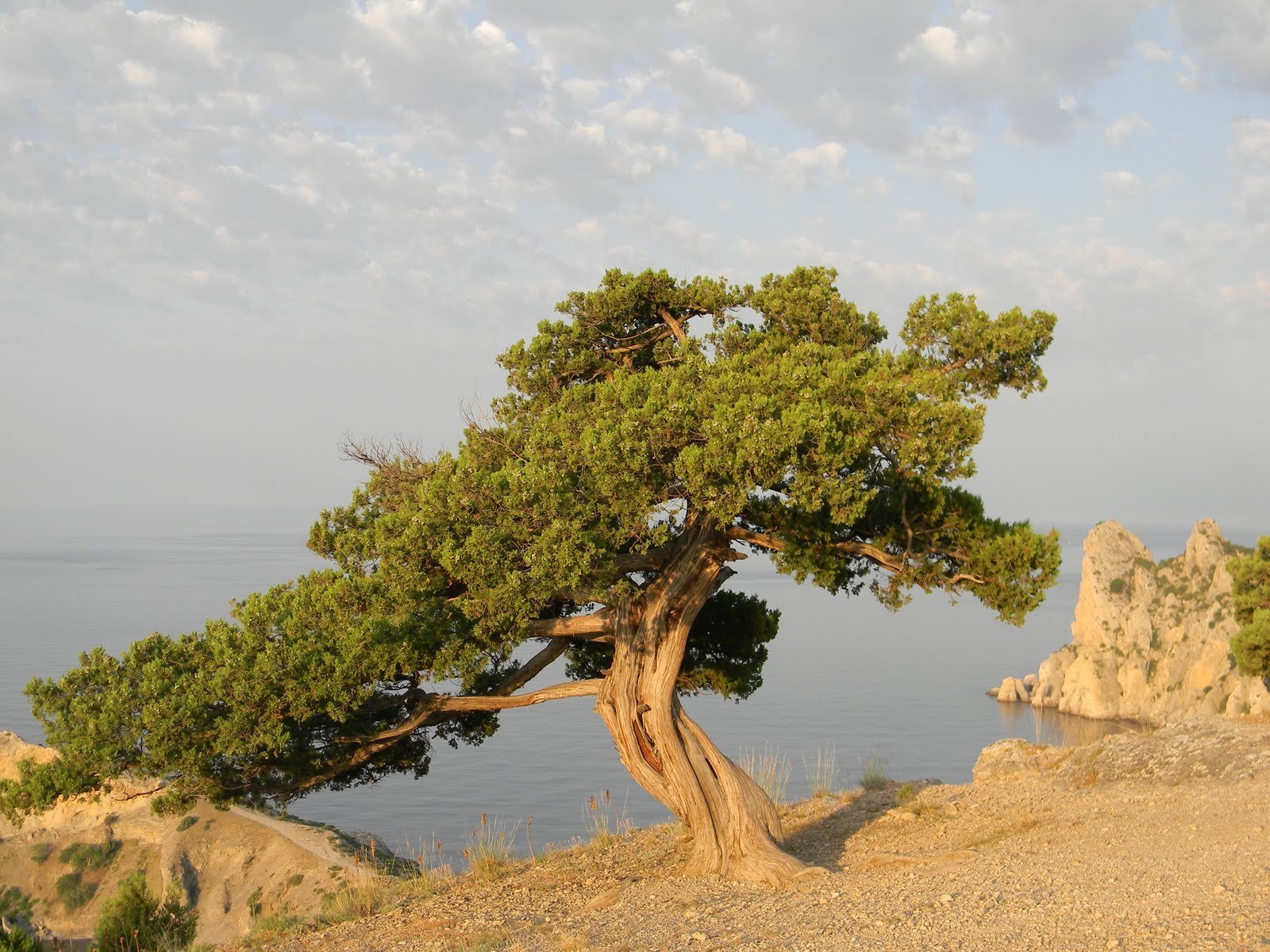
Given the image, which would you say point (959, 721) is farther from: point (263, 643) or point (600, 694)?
point (263, 643)

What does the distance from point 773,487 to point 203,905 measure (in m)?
16.2

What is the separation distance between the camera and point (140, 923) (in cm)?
1245

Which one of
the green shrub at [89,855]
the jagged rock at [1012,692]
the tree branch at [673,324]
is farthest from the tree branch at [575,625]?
the jagged rock at [1012,692]

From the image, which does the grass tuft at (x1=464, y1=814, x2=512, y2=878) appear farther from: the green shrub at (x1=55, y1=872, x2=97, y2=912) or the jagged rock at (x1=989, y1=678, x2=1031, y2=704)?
the jagged rock at (x1=989, y1=678, x2=1031, y2=704)

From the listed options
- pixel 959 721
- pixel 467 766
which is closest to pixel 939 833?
pixel 467 766

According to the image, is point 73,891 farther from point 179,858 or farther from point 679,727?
point 679,727

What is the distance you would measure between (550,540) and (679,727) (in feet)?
11.9

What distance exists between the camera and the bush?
39.4 ft

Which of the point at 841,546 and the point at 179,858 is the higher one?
the point at 841,546

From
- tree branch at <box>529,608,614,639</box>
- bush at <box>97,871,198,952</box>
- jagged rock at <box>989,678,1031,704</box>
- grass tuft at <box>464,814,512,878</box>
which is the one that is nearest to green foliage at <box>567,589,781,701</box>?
tree branch at <box>529,608,614,639</box>

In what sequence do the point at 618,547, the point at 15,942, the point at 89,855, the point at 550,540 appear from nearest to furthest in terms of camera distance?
the point at 550,540 < the point at 618,547 < the point at 15,942 < the point at 89,855

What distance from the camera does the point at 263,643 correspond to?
880 cm

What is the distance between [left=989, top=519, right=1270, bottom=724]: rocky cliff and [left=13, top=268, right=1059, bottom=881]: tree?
151ft

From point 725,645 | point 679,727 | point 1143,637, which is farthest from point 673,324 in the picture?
point 1143,637
